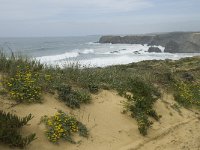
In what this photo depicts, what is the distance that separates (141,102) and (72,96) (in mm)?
2048

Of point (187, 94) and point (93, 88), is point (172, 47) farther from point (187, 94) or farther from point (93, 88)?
point (93, 88)

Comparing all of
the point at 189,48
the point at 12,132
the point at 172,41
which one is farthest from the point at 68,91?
the point at 172,41

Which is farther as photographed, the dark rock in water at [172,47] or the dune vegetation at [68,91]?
the dark rock in water at [172,47]

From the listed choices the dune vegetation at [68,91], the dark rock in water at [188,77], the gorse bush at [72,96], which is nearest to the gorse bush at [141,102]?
the dune vegetation at [68,91]

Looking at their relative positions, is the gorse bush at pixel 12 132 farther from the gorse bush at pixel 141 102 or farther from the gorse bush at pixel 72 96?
the gorse bush at pixel 141 102

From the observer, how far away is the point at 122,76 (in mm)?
11609

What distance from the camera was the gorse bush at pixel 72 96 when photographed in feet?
28.8

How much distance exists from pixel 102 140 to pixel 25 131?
1812 mm

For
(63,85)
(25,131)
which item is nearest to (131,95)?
(63,85)

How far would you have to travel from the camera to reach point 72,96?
8.92 m

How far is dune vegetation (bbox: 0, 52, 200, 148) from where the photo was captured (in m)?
7.30

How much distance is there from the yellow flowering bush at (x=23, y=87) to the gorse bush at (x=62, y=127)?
760 mm

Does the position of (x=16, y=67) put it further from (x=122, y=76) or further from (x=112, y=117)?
(x=122, y=76)

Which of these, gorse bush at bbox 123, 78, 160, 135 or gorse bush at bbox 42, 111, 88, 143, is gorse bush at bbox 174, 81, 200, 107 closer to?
gorse bush at bbox 123, 78, 160, 135
